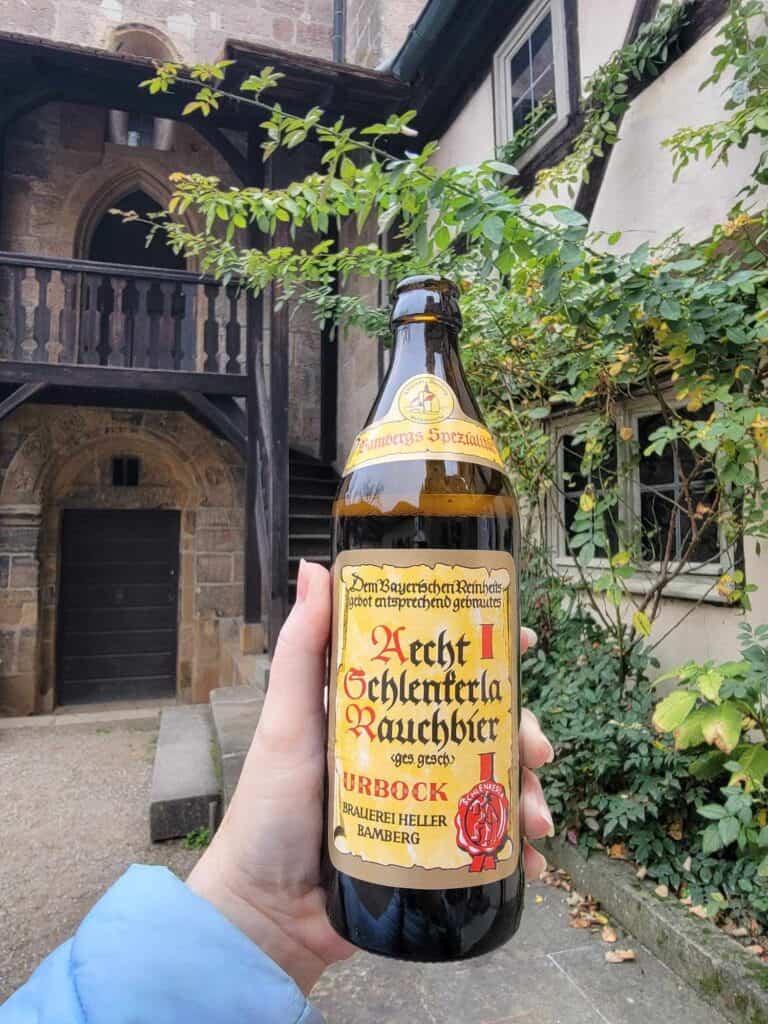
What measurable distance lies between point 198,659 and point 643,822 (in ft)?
18.0

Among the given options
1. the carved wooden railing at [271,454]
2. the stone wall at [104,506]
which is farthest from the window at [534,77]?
the stone wall at [104,506]

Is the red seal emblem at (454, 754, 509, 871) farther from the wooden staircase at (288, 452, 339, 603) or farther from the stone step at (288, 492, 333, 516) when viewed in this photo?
the stone step at (288, 492, 333, 516)

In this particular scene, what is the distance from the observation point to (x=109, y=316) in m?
5.75

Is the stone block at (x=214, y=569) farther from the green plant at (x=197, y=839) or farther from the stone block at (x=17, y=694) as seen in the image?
the green plant at (x=197, y=839)

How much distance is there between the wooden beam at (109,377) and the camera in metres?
5.41

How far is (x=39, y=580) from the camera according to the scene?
663 cm

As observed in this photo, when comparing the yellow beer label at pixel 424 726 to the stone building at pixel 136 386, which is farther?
the stone building at pixel 136 386

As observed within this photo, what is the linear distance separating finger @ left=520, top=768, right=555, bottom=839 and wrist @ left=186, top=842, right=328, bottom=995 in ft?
1.41

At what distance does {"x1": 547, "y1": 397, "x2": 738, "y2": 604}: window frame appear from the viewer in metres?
2.83

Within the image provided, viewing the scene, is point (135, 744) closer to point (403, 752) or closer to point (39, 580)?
point (39, 580)

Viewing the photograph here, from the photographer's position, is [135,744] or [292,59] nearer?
[292,59]

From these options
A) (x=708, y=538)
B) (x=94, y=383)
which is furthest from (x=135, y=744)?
(x=708, y=538)

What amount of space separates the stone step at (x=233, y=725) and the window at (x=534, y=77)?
413cm

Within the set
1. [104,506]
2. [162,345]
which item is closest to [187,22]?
[162,345]
